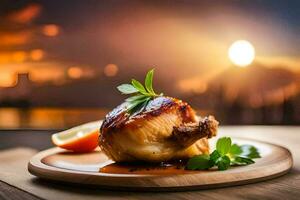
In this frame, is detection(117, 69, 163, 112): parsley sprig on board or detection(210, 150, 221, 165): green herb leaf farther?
detection(117, 69, 163, 112): parsley sprig on board

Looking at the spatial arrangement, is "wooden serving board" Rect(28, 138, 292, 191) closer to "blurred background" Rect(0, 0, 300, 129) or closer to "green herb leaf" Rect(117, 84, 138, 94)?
"green herb leaf" Rect(117, 84, 138, 94)

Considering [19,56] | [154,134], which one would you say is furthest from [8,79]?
[154,134]

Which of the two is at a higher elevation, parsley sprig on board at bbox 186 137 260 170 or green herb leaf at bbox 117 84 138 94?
green herb leaf at bbox 117 84 138 94

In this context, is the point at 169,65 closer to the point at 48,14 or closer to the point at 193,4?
the point at 193,4

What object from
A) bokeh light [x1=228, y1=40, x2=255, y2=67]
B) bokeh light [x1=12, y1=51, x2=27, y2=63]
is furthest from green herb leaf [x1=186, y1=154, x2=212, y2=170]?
bokeh light [x1=12, y1=51, x2=27, y2=63]

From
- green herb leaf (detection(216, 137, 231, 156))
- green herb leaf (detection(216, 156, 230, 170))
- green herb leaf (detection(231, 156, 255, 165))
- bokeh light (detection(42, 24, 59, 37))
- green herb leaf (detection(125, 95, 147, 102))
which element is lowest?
green herb leaf (detection(231, 156, 255, 165))

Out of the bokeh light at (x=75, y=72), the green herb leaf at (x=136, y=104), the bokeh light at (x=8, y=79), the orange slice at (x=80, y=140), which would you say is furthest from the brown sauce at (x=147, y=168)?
the bokeh light at (x=8, y=79)

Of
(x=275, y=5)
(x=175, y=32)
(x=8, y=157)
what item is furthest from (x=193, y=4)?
(x=8, y=157)

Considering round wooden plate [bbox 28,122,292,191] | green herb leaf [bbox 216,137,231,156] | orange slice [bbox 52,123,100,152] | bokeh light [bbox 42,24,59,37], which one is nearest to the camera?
round wooden plate [bbox 28,122,292,191]
